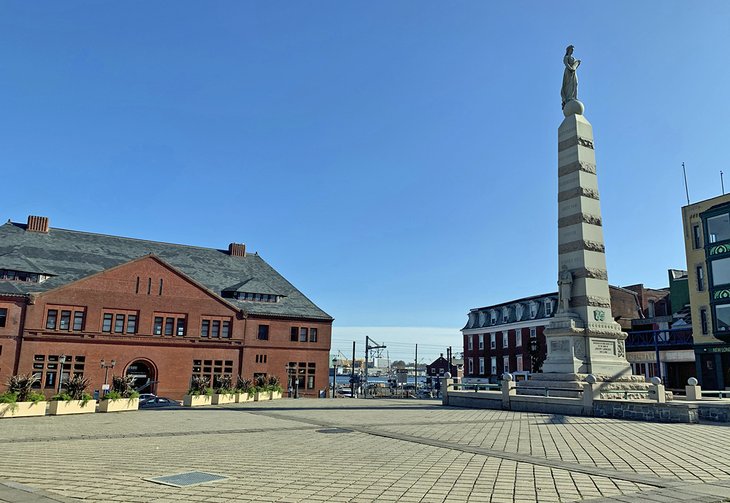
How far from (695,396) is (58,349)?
42.8 metres

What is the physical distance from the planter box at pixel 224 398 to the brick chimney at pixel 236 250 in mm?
26811

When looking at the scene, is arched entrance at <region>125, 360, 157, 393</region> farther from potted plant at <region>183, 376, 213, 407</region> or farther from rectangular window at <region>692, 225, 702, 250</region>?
rectangular window at <region>692, 225, 702, 250</region>

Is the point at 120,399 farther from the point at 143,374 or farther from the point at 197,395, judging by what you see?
the point at 143,374

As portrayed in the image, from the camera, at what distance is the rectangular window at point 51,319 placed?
42750 millimetres

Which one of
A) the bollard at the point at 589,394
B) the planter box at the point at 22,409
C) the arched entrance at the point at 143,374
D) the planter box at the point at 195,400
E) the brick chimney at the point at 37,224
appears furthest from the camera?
the brick chimney at the point at 37,224

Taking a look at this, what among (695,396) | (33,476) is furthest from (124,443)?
(695,396)

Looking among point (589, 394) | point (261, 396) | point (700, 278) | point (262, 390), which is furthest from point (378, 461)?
point (700, 278)

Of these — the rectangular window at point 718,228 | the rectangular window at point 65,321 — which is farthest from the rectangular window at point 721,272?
the rectangular window at point 65,321

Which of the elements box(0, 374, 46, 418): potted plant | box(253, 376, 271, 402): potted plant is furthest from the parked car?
box(0, 374, 46, 418): potted plant

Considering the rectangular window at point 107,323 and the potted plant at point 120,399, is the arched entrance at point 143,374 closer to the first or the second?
the rectangular window at point 107,323

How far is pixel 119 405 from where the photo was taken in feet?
90.7

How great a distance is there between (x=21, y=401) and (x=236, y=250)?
3658cm

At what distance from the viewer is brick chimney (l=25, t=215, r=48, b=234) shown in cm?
4899

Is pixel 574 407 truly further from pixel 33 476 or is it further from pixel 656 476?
pixel 33 476
